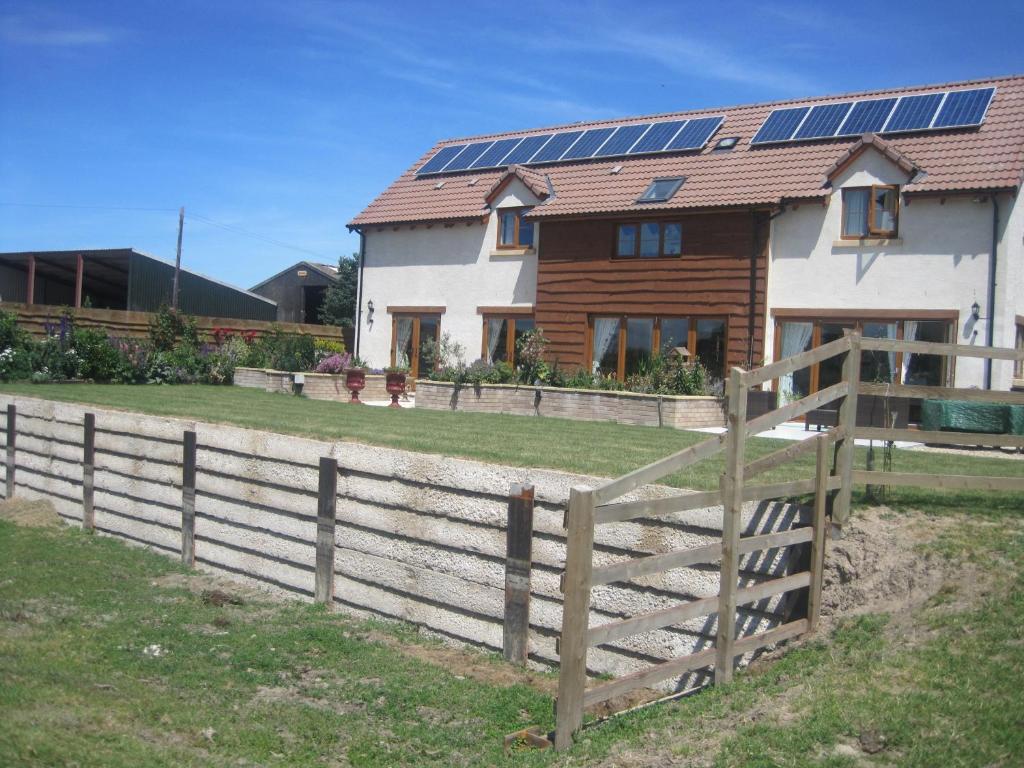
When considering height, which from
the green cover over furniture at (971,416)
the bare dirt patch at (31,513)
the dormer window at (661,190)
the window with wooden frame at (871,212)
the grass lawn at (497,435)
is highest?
the dormer window at (661,190)

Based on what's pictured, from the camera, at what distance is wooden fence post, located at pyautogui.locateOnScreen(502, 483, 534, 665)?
7980 mm

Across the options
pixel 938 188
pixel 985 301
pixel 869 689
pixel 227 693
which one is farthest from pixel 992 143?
pixel 227 693

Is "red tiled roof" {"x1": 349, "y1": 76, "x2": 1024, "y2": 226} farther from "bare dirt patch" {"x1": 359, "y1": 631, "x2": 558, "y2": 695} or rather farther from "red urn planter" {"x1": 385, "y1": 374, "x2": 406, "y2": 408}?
"bare dirt patch" {"x1": 359, "y1": 631, "x2": 558, "y2": 695}

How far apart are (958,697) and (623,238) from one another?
1804cm

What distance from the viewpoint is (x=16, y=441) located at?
1458 cm

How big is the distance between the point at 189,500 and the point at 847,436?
304 inches

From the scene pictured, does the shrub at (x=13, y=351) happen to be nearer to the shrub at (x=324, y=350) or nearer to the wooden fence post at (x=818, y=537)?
the shrub at (x=324, y=350)

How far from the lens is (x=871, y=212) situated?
19.2 metres

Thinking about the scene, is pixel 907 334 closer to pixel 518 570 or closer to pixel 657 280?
pixel 657 280

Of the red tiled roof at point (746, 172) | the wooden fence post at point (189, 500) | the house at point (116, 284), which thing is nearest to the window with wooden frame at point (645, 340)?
the red tiled roof at point (746, 172)

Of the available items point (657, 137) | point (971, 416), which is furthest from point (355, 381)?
point (971, 416)

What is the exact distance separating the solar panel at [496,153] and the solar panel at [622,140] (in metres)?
3.34

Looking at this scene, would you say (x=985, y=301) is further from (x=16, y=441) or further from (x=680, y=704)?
(x=16, y=441)

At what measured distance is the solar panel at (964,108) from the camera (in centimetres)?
1942
